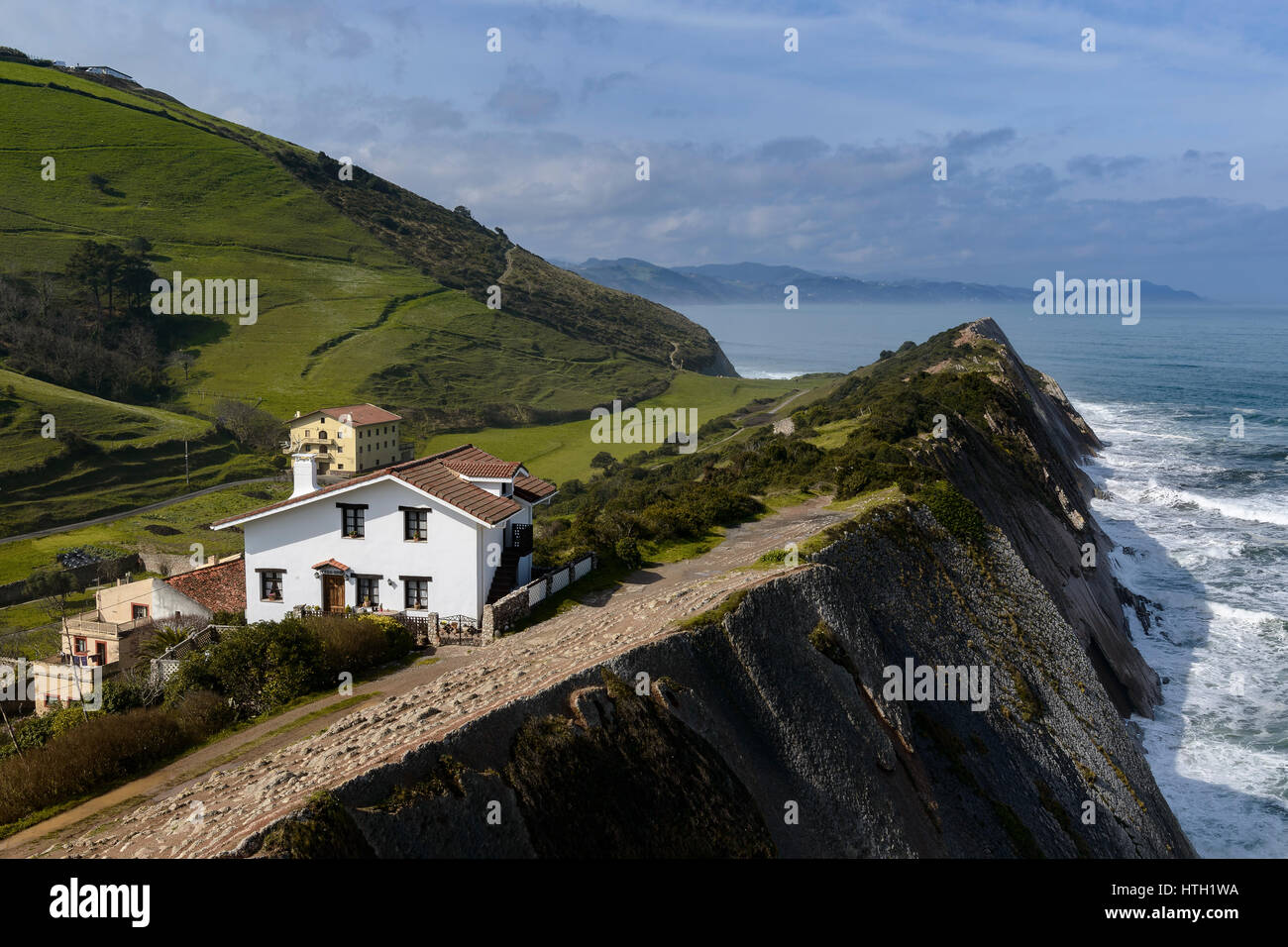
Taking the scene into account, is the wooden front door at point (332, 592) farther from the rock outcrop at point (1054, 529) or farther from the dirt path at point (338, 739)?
the rock outcrop at point (1054, 529)

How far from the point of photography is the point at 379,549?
25125 mm

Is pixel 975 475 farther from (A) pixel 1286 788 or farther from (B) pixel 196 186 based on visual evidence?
(B) pixel 196 186

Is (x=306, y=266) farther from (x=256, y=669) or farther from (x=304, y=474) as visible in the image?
(x=256, y=669)

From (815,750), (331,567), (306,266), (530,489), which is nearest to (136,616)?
(331,567)

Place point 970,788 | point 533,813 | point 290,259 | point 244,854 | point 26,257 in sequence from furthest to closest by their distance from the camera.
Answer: point 290,259, point 26,257, point 970,788, point 533,813, point 244,854

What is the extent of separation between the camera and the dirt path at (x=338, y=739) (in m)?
12.9

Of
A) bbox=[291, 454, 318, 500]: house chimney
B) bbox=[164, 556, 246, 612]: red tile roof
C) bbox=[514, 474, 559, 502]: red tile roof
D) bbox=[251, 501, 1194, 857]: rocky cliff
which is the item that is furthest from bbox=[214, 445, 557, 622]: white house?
bbox=[251, 501, 1194, 857]: rocky cliff

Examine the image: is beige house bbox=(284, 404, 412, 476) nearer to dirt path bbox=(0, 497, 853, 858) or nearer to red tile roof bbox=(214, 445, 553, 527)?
red tile roof bbox=(214, 445, 553, 527)

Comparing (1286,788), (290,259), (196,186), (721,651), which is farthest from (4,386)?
(1286,788)

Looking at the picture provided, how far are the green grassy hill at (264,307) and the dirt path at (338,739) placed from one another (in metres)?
62.9

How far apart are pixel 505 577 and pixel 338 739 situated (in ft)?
35.2

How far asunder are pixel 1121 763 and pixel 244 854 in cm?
2565

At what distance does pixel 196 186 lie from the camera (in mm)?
157000

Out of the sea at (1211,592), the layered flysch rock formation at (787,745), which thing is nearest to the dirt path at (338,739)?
the layered flysch rock formation at (787,745)
